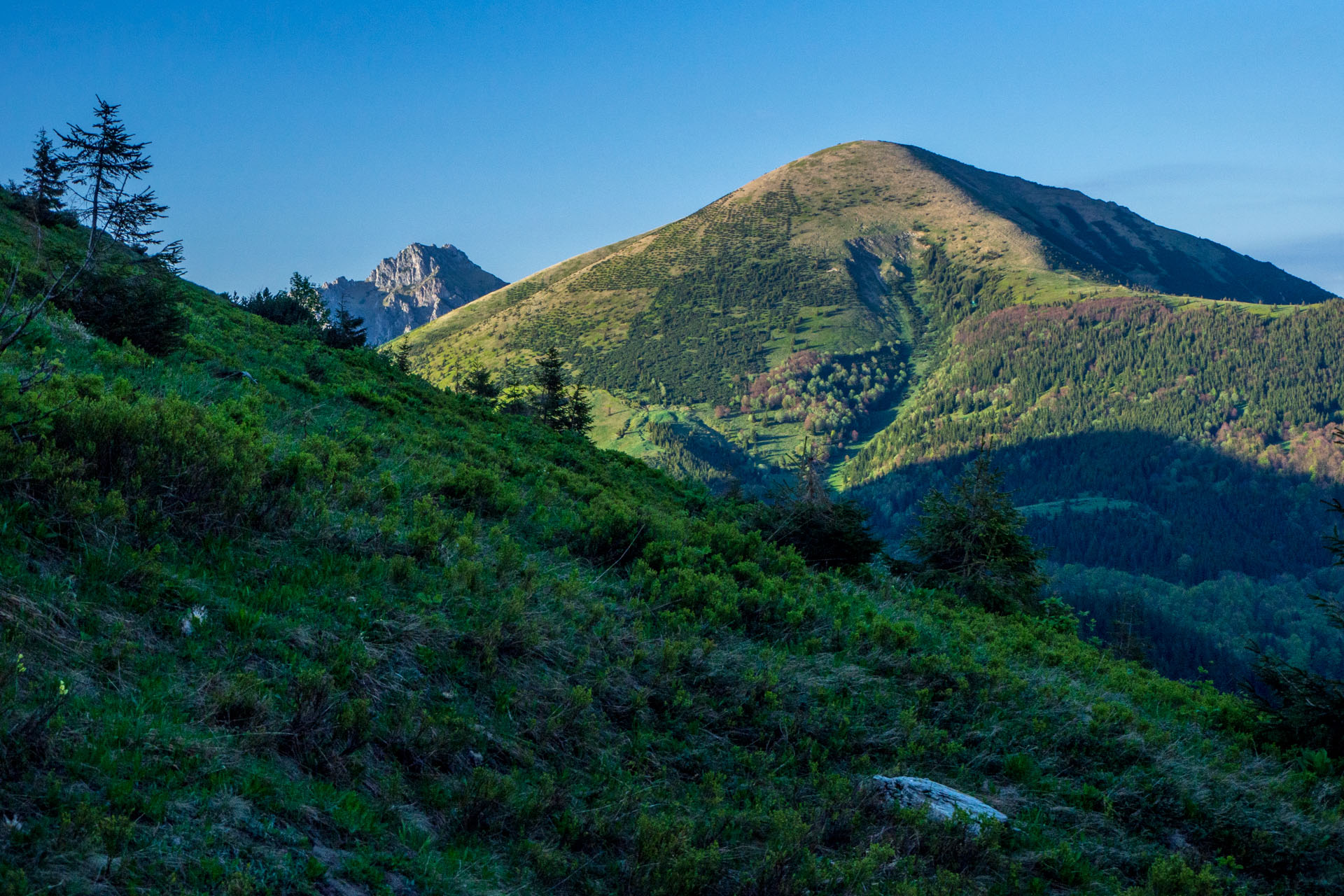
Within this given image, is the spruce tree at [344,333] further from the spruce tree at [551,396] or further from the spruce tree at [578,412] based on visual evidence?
the spruce tree at [578,412]

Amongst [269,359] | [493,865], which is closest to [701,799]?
[493,865]

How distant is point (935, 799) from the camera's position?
256 inches

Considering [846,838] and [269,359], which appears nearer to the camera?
[846,838]

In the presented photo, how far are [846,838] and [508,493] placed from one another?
7424 millimetres

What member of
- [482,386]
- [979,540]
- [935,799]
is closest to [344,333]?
[482,386]

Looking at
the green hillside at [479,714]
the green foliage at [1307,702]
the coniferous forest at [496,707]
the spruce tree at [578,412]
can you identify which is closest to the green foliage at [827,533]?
the coniferous forest at [496,707]

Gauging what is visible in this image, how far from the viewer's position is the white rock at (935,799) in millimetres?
6344

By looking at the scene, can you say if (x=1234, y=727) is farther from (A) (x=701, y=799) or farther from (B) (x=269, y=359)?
(B) (x=269, y=359)

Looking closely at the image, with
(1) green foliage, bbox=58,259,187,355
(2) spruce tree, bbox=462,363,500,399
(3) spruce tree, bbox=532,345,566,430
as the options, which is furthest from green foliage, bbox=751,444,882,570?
(2) spruce tree, bbox=462,363,500,399

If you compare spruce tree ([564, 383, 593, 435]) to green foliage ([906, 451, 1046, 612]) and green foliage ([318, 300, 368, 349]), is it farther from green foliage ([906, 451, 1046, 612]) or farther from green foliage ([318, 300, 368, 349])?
green foliage ([906, 451, 1046, 612])

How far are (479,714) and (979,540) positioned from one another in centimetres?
1688

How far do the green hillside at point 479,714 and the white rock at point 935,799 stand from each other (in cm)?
25

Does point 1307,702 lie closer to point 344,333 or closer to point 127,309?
point 127,309

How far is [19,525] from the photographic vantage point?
5883mm
